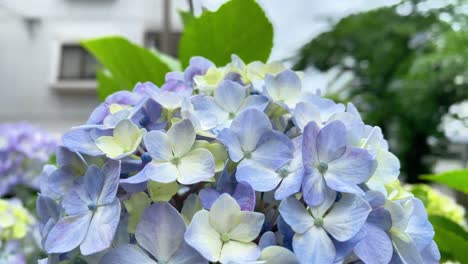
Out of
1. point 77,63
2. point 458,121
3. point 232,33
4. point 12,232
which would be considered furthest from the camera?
point 77,63

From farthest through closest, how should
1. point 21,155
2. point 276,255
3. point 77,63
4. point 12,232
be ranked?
1. point 77,63
2. point 21,155
3. point 12,232
4. point 276,255

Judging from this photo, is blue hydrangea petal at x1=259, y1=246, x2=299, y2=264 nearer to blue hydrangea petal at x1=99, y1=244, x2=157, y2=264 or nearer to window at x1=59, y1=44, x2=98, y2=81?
blue hydrangea petal at x1=99, y1=244, x2=157, y2=264

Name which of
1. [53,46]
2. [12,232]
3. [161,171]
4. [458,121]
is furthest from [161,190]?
[53,46]

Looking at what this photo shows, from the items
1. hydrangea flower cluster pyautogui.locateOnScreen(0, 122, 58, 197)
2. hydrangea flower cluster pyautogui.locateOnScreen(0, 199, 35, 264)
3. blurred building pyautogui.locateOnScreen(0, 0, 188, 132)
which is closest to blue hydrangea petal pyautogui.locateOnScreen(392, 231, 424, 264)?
hydrangea flower cluster pyautogui.locateOnScreen(0, 199, 35, 264)

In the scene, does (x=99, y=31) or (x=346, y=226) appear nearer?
(x=346, y=226)

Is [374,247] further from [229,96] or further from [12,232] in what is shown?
[12,232]

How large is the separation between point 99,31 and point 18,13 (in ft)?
1.77

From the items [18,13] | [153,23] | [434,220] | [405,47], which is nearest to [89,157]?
[434,220]

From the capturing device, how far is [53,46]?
3566 mm

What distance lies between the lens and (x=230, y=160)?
182 mm

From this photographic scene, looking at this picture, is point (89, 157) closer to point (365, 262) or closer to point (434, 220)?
point (365, 262)

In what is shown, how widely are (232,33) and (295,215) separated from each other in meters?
0.16

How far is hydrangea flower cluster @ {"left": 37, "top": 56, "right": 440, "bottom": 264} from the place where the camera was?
0.16 meters

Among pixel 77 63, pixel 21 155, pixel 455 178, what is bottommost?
pixel 77 63
